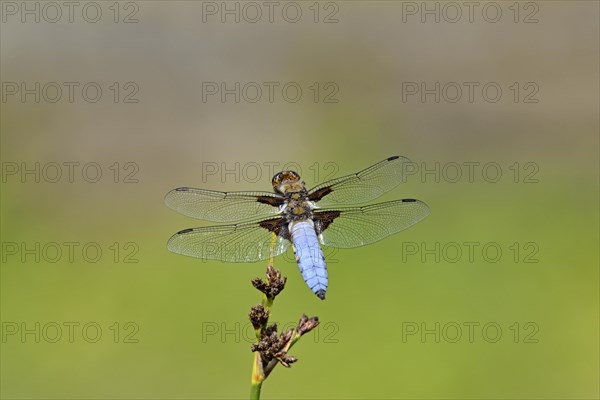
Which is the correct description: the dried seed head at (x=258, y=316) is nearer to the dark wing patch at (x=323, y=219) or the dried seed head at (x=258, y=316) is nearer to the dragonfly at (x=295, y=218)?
the dragonfly at (x=295, y=218)

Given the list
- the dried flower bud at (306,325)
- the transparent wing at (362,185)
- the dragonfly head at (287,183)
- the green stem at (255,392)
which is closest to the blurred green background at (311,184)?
the transparent wing at (362,185)

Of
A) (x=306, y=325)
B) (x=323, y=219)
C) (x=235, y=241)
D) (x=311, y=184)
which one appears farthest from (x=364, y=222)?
(x=311, y=184)

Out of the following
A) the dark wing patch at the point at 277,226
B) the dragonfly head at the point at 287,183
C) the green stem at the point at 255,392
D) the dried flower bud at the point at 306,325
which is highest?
the dragonfly head at the point at 287,183

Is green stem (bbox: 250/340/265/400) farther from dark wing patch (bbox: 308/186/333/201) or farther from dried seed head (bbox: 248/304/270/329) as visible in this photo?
dark wing patch (bbox: 308/186/333/201)

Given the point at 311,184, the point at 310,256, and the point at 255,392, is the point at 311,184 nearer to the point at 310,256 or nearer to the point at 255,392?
the point at 310,256

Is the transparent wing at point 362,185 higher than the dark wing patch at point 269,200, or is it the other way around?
the transparent wing at point 362,185

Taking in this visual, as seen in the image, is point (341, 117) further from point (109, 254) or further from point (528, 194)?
point (109, 254)
